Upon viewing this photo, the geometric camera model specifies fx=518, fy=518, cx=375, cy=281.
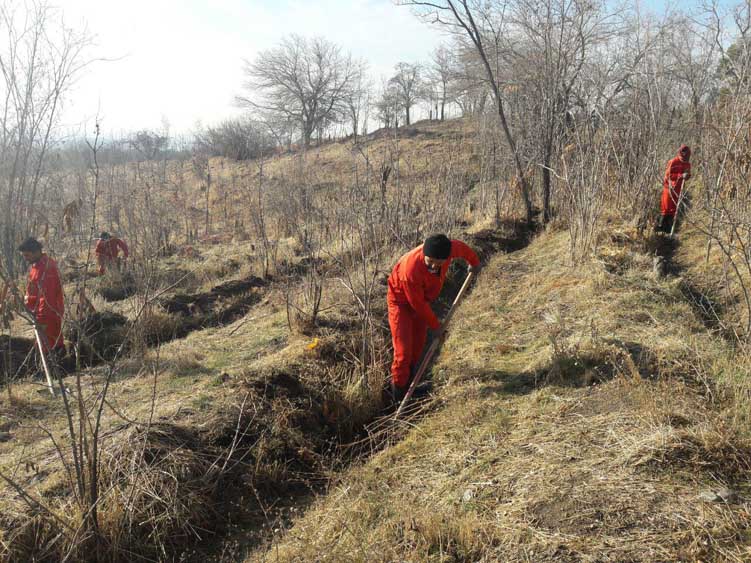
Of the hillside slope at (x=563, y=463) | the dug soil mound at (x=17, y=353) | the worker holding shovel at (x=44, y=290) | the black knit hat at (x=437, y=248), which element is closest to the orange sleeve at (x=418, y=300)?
the black knit hat at (x=437, y=248)

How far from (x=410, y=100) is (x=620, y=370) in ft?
118

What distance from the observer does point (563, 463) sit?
9.95ft

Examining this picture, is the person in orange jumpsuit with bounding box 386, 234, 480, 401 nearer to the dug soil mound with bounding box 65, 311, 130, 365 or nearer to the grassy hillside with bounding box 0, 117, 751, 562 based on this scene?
the grassy hillside with bounding box 0, 117, 751, 562

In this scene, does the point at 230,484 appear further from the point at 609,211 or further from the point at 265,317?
the point at 609,211


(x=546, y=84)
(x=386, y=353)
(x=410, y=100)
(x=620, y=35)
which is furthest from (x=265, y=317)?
(x=410, y=100)

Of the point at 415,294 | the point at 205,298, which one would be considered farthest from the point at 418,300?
the point at 205,298

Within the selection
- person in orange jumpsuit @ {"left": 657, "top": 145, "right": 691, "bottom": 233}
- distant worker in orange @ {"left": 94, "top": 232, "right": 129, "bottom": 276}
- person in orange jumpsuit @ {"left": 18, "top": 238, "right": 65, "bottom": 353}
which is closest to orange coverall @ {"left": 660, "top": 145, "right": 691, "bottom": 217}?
person in orange jumpsuit @ {"left": 657, "top": 145, "right": 691, "bottom": 233}

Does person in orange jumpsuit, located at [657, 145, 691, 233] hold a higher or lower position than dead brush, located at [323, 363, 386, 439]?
higher

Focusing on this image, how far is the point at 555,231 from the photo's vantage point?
8789mm

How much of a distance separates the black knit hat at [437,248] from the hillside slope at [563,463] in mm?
1159

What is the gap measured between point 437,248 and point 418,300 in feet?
1.56

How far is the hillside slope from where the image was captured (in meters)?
2.47

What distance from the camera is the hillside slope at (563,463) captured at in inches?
97.1

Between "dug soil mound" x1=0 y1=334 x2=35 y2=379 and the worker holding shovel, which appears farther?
"dug soil mound" x1=0 y1=334 x2=35 y2=379
